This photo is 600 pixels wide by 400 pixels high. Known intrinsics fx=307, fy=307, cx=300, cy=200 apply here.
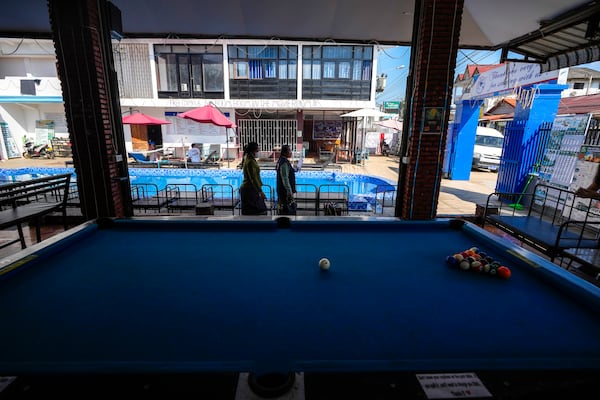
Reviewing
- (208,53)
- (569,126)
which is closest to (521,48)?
(569,126)

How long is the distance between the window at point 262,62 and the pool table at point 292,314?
48.8 ft

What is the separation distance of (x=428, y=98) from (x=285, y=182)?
7.80ft

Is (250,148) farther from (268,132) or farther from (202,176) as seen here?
(268,132)

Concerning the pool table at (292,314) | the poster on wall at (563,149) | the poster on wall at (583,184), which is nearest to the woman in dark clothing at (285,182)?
the pool table at (292,314)

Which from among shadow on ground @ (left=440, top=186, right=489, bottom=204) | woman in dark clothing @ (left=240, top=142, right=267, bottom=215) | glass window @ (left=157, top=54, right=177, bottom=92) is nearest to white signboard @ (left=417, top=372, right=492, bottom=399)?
woman in dark clothing @ (left=240, top=142, right=267, bottom=215)

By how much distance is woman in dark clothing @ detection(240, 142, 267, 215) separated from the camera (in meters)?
4.63

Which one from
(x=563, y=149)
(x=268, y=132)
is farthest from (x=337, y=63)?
(x=563, y=149)

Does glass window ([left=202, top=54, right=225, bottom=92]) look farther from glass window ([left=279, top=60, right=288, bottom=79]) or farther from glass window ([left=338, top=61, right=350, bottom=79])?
glass window ([left=338, top=61, right=350, bottom=79])

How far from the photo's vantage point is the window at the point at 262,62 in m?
15.5

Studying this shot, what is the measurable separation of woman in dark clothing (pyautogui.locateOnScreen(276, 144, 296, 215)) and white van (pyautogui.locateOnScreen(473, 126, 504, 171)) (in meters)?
13.0

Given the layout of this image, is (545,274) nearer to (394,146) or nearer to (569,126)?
(569,126)

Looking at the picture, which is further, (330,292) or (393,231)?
(393,231)

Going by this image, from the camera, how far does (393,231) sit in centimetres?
287

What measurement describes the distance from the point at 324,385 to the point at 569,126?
8300mm
